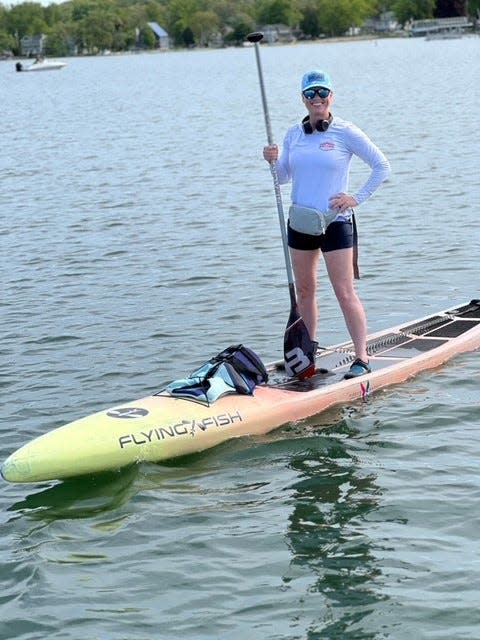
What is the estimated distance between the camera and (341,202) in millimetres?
9234

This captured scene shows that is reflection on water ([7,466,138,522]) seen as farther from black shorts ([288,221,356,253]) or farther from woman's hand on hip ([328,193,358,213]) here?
woman's hand on hip ([328,193,358,213])

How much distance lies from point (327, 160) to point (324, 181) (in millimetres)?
176

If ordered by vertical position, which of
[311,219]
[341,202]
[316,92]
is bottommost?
[311,219]

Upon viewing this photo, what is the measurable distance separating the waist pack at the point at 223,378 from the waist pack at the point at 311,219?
108cm

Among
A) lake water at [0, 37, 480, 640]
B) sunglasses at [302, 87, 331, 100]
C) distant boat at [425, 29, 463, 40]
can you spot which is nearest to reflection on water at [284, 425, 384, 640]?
lake water at [0, 37, 480, 640]

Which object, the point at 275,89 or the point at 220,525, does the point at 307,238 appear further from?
the point at 275,89

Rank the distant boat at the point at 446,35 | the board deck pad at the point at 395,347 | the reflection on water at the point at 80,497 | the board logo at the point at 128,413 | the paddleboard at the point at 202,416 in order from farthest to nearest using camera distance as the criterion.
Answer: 1. the distant boat at the point at 446,35
2. the board deck pad at the point at 395,347
3. the board logo at the point at 128,413
4. the paddleboard at the point at 202,416
5. the reflection on water at the point at 80,497

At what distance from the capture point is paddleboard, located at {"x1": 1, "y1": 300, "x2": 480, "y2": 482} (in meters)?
8.22

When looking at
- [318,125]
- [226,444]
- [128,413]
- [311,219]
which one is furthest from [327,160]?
[128,413]

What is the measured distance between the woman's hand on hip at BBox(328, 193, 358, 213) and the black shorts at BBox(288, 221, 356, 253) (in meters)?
0.17

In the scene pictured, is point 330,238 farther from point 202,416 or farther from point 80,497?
point 80,497

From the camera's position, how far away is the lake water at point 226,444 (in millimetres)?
6695

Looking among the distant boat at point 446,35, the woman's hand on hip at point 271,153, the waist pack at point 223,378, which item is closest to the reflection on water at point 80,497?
the waist pack at point 223,378

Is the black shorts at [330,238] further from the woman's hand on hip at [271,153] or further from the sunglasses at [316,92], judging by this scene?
the sunglasses at [316,92]
